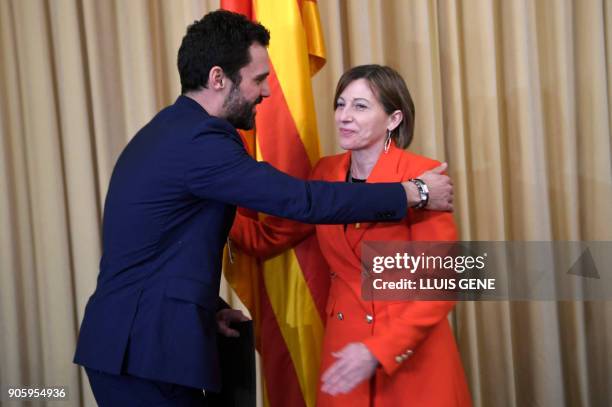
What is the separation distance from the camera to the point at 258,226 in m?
2.08

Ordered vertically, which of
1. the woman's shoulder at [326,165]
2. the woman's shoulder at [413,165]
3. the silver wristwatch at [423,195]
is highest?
the woman's shoulder at [326,165]

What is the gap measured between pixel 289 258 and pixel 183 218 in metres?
0.59

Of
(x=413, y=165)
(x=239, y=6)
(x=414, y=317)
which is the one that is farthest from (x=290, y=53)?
(x=414, y=317)

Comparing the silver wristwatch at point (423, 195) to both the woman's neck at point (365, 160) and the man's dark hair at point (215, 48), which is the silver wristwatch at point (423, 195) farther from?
the man's dark hair at point (215, 48)

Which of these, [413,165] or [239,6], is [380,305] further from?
[239,6]

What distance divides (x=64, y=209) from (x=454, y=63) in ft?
5.61

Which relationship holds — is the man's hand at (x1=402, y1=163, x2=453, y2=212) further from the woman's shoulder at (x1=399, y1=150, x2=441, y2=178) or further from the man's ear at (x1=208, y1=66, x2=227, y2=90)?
the man's ear at (x1=208, y1=66, x2=227, y2=90)

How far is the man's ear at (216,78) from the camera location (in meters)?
1.67

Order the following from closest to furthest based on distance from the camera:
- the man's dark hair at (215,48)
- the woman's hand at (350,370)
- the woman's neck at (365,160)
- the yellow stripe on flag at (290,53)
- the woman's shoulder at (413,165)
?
the woman's hand at (350,370)
the man's dark hair at (215,48)
the woman's shoulder at (413,165)
the woman's neck at (365,160)
the yellow stripe on flag at (290,53)

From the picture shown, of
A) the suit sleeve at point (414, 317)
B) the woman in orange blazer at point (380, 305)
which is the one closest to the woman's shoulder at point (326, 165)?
the woman in orange blazer at point (380, 305)

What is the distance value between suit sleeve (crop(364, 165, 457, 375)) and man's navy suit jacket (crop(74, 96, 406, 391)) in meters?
0.12

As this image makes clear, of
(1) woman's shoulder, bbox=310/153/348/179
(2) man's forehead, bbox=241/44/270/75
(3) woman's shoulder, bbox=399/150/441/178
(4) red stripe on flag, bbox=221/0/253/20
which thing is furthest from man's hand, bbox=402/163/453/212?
(4) red stripe on flag, bbox=221/0/253/20

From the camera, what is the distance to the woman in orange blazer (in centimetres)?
162

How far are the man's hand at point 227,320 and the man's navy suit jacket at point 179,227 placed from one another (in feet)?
0.76
